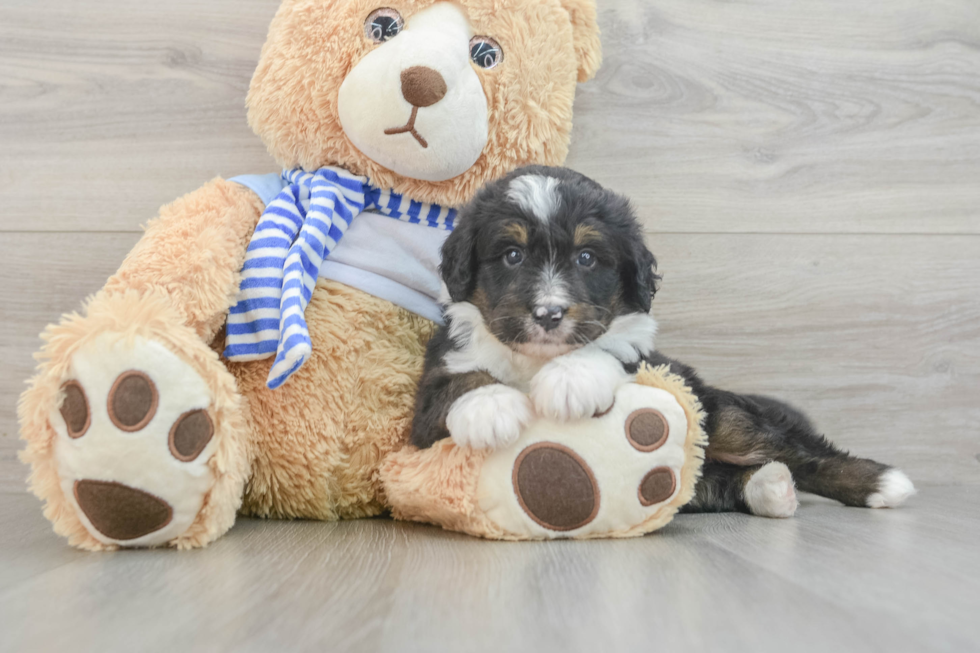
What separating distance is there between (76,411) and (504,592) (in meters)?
0.87

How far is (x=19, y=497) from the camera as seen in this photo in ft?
7.38

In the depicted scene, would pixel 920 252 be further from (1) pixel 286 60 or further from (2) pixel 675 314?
(1) pixel 286 60

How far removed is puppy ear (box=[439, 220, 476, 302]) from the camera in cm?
164

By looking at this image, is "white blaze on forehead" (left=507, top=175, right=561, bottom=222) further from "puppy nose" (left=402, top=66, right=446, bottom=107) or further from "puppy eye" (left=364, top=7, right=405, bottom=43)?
"puppy eye" (left=364, top=7, right=405, bottom=43)

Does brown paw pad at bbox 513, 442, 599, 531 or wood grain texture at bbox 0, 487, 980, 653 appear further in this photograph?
brown paw pad at bbox 513, 442, 599, 531

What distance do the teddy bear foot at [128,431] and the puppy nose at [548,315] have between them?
0.66 meters

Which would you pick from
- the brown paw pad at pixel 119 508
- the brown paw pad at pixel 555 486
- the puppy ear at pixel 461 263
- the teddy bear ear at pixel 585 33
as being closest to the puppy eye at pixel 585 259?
the puppy ear at pixel 461 263

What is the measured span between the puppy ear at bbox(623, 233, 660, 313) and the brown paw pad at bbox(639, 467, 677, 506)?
1.27 feet

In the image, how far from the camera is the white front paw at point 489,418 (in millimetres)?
1453

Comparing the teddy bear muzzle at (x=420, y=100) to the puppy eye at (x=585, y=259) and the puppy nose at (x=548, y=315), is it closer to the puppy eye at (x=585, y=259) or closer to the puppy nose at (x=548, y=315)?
the puppy eye at (x=585, y=259)

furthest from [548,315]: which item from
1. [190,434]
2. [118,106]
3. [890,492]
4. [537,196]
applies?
[118,106]

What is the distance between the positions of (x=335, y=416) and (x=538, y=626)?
90cm

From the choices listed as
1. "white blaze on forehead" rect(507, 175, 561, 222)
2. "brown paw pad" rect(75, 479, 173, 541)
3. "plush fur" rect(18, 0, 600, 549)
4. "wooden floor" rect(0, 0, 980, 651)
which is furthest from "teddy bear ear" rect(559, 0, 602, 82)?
"brown paw pad" rect(75, 479, 173, 541)

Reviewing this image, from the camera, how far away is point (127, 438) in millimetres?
1346
